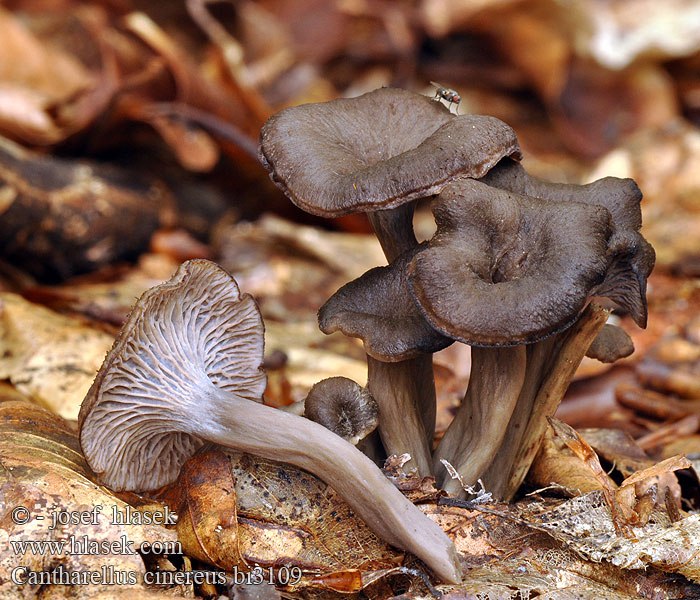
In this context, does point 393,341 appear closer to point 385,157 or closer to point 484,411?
point 484,411

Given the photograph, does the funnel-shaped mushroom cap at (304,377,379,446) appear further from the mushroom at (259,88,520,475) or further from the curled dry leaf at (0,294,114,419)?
the curled dry leaf at (0,294,114,419)

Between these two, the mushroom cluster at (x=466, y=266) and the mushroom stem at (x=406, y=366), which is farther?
the mushroom stem at (x=406, y=366)

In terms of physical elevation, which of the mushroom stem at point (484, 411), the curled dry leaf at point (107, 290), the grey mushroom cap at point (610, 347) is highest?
the curled dry leaf at point (107, 290)

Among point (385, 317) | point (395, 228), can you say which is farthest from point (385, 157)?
point (385, 317)

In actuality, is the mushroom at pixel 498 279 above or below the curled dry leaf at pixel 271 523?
above

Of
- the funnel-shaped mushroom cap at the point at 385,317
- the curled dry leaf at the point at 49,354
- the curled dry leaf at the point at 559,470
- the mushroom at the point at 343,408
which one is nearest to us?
the funnel-shaped mushroom cap at the point at 385,317

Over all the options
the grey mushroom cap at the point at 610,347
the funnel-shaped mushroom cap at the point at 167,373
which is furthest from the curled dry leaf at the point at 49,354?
the grey mushroom cap at the point at 610,347

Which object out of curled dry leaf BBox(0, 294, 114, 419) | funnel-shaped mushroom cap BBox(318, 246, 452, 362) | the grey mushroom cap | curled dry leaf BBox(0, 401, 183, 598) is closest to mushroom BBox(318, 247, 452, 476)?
funnel-shaped mushroom cap BBox(318, 246, 452, 362)

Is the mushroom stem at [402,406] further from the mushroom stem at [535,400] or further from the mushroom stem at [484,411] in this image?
the mushroom stem at [535,400]
